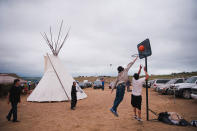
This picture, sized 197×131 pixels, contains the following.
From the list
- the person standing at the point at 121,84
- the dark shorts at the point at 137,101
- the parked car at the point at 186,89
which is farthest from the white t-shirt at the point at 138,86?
the parked car at the point at 186,89

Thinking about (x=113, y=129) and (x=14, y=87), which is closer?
(x=113, y=129)

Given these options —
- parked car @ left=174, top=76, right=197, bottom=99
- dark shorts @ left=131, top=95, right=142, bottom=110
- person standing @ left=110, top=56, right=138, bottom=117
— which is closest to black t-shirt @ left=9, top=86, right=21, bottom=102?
person standing @ left=110, top=56, right=138, bottom=117

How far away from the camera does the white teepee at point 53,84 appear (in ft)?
41.4

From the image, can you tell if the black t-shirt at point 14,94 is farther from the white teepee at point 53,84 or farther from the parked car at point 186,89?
the parked car at point 186,89

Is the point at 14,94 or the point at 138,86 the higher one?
the point at 138,86

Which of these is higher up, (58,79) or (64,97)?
(58,79)

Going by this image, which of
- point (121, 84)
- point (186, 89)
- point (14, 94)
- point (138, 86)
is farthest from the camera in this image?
point (186, 89)

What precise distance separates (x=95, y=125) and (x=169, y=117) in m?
2.95

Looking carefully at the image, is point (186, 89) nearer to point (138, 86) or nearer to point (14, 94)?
point (138, 86)

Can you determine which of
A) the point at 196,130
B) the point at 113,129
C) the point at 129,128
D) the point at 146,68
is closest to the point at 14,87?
the point at 113,129

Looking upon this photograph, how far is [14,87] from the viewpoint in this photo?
6.33 metres

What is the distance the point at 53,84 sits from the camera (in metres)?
13.0

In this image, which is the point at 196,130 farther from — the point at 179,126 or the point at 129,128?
the point at 129,128

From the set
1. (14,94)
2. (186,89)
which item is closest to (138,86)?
(14,94)
